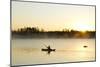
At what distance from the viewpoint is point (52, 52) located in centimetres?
292

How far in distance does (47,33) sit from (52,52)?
0.24 meters

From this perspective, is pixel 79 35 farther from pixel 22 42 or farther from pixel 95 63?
pixel 22 42

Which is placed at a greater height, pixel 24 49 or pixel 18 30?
pixel 18 30

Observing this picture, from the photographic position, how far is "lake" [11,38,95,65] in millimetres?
2746

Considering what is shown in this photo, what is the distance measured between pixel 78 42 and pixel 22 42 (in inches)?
29.4

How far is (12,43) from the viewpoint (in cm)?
271

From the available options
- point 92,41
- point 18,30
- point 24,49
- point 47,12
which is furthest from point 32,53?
point 92,41

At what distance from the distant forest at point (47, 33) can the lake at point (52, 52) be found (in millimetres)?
47

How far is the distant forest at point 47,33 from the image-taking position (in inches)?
109

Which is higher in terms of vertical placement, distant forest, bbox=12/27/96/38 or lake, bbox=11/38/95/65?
distant forest, bbox=12/27/96/38

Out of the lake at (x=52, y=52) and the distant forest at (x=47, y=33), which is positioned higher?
the distant forest at (x=47, y=33)

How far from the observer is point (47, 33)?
2898mm

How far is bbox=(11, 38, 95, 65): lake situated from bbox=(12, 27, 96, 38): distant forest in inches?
1.9

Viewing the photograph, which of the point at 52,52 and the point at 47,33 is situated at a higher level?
the point at 47,33
